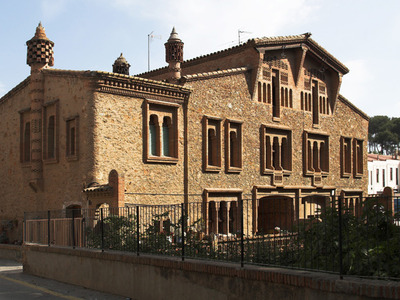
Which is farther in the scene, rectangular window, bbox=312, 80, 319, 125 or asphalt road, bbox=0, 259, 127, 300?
rectangular window, bbox=312, 80, 319, 125

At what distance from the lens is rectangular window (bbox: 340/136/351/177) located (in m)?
30.1

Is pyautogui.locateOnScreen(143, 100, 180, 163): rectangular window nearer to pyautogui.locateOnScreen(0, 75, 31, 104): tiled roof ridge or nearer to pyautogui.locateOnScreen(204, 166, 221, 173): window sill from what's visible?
pyautogui.locateOnScreen(204, 166, 221, 173): window sill

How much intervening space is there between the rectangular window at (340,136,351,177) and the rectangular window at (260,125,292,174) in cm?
565

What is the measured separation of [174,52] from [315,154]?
35.5ft

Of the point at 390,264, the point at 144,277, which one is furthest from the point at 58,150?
the point at 390,264

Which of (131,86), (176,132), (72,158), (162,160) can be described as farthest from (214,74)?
(72,158)

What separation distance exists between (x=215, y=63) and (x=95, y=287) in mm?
16331

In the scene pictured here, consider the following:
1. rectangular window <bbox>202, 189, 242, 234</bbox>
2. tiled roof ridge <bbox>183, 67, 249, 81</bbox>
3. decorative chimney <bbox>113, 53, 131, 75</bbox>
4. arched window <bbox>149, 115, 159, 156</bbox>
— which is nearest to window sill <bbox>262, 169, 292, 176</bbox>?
rectangular window <bbox>202, 189, 242, 234</bbox>

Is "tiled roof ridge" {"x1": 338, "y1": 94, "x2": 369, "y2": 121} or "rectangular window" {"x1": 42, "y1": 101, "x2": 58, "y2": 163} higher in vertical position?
"tiled roof ridge" {"x1": 338, "y1": 94, "x2": 369, "y2": 121}

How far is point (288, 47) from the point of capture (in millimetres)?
26062

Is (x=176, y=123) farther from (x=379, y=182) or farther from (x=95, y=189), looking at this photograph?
(x=379, y=182)

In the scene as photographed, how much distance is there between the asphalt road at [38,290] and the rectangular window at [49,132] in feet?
22.9

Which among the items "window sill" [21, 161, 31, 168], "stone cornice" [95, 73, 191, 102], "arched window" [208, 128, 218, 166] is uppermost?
"stone cornice" [95, 73, 191, 102]

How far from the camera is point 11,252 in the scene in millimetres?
20781
